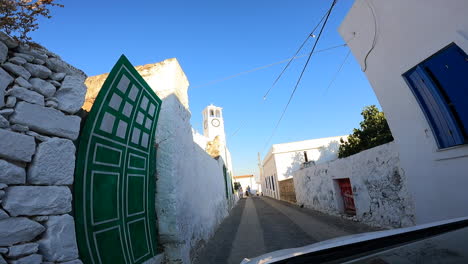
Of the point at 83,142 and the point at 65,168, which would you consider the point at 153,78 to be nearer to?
the point at 83,142

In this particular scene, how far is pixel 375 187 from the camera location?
5.67 m

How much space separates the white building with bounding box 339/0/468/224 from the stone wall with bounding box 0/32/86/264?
463 cm

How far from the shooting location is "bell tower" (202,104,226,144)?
28.5m

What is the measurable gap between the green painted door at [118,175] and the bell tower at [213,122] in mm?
24216

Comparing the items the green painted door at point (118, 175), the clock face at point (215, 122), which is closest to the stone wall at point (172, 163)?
the green painted door at point (118, 175)

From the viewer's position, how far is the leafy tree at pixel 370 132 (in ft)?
48.4

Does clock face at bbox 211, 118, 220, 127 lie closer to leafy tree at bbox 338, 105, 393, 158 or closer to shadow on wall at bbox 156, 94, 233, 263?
leafy tree at bbox 338, 105, 393, 158

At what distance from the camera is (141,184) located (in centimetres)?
325

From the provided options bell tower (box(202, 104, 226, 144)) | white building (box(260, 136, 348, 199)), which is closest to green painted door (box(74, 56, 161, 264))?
white building (box(260, 136, 348, 199))

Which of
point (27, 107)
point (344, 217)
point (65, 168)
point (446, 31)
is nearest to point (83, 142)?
point (65, 168)

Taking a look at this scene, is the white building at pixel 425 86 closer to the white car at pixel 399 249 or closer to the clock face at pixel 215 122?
the white car at pixel 399 249

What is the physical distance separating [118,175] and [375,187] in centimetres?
597

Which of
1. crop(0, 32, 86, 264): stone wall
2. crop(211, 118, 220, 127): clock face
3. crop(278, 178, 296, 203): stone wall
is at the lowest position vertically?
crop(278, 178, 296, 203): stone wall

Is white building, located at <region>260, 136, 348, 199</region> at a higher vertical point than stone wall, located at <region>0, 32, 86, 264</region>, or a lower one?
higher
